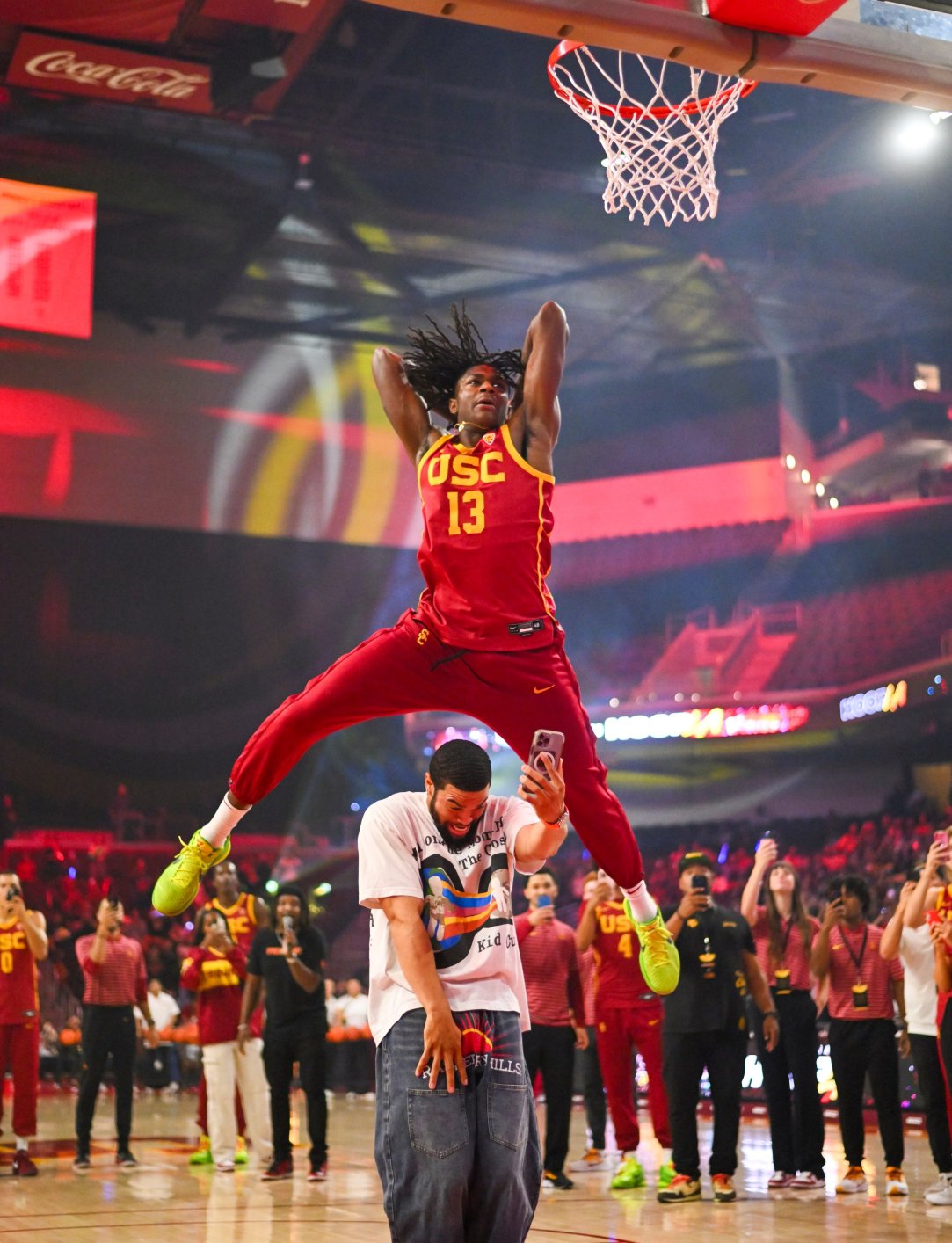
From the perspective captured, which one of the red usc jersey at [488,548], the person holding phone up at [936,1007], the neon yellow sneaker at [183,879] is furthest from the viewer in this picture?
the person holding phone up at [936,1007]

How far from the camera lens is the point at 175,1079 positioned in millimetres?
16281

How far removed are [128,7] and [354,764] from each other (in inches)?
428

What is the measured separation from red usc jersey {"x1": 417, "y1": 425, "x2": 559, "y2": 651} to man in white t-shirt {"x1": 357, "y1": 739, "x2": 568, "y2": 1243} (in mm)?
1232

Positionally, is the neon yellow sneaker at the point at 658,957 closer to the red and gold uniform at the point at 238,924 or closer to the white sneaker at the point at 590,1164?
the white sneaker at the point at 590,1164

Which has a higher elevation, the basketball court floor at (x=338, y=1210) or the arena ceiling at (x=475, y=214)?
the arena ceiling at (x=475, y=214)

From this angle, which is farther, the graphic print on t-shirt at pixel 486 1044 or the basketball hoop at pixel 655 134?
the basketball hoop at pixel 655 134

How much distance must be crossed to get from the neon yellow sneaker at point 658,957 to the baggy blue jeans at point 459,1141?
157cm

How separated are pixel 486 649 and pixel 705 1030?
3879 millimetres

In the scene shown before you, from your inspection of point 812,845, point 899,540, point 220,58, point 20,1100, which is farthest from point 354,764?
point 20,1100

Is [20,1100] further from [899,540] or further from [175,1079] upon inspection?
[899,540]

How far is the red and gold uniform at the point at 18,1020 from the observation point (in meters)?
8.88

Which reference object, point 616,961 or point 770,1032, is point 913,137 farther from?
point 770,1032

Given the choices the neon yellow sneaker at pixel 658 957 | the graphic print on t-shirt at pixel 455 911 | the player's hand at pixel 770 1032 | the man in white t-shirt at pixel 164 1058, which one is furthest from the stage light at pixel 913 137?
the graphic print on t-shirt at pixel 455 911

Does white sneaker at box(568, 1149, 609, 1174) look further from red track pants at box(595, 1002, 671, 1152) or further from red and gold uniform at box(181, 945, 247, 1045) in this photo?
red and gold uniform at box(181, 945, 247, 1045)
